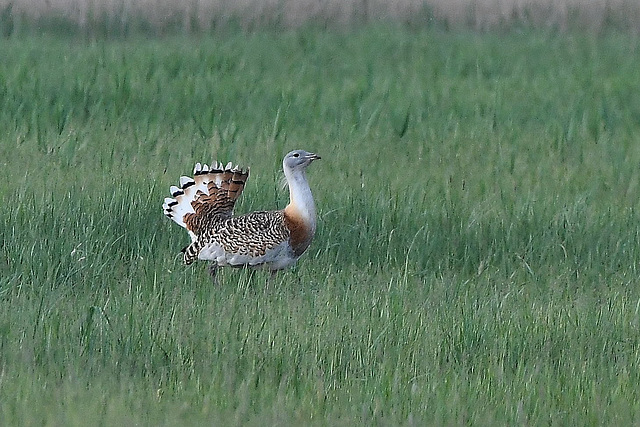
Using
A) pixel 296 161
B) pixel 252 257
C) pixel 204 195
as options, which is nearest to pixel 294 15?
pixel 204 195

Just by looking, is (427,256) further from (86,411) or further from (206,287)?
(86,411)

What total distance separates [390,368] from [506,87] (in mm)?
6430

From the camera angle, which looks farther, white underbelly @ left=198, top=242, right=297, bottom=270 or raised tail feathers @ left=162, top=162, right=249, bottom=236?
raised tail feathers @ left=162, top=162, right=249, bottom=236

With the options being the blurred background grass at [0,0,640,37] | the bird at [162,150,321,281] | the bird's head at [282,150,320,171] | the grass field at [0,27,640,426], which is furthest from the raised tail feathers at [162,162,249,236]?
the blurred background grass at [0,0,640,37]

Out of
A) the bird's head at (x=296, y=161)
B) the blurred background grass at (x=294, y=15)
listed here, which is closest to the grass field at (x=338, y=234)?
the bird's head at (x=296, y=161)

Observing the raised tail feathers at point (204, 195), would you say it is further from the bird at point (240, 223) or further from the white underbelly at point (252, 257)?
the white underbelly at point (252, 257)

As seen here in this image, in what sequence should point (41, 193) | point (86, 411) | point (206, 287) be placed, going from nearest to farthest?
point (86, 411)
point (206, 287)
point (41, 193)

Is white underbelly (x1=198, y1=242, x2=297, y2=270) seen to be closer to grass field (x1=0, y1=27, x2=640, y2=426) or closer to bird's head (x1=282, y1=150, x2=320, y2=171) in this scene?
grass field (x1=0, y1=27, x2=640, y2=426)

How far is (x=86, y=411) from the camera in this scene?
14.2 ft

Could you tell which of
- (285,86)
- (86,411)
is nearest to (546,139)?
(285,86)

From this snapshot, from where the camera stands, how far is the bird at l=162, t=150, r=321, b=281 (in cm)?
625

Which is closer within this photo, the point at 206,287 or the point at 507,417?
the point at 507,417

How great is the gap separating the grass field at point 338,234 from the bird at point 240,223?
14 centimetres

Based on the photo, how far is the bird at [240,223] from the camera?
6.25 metres
